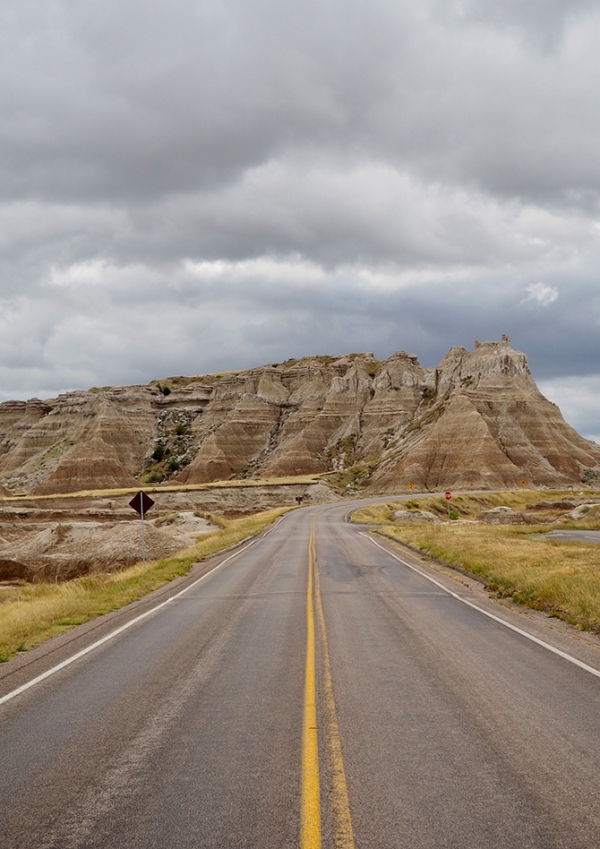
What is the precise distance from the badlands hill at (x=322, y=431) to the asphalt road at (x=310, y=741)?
85.1 m

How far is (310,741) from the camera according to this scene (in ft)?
20.8

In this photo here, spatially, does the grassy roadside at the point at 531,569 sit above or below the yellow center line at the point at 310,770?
below

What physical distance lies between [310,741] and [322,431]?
125 meters

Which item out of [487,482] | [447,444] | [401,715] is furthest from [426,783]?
[447,444]

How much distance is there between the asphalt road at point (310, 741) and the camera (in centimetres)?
468

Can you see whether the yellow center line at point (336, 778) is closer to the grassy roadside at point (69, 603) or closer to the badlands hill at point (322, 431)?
the grassy roadside at point (69, 603)

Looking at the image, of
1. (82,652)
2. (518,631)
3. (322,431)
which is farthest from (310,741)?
(322,431)

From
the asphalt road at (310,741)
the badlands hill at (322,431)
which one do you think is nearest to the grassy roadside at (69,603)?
the asphalt road at (310,741)

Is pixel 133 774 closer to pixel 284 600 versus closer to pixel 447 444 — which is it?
pixel 284 600

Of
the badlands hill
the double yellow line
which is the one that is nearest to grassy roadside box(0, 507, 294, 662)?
the double yellow line

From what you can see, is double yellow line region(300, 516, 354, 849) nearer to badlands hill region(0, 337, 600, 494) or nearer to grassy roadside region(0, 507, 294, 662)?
grassy roadside region(0, 507, 294, 662)

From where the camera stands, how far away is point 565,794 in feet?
16.8

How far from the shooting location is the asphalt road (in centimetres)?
468

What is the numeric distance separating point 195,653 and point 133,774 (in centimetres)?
475
